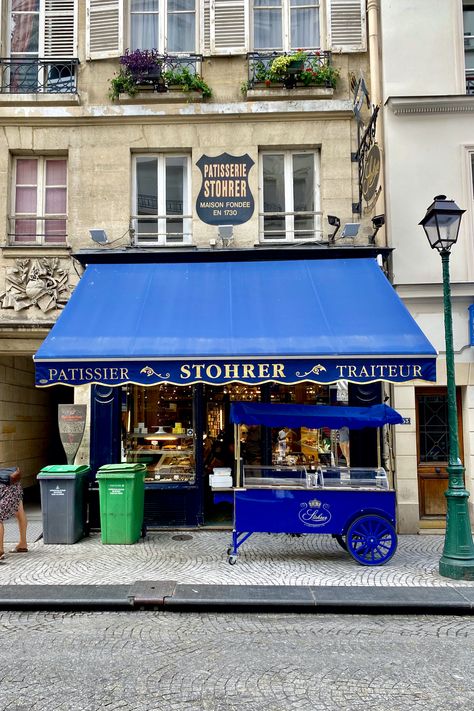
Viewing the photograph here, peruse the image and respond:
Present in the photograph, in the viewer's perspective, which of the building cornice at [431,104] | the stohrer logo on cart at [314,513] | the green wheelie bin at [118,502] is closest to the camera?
the stohrer logo on cart at [314,513]

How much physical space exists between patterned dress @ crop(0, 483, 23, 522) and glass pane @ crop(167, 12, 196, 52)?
8906 mm

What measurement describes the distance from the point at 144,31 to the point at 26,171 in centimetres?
377

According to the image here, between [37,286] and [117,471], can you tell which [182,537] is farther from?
[37,286]

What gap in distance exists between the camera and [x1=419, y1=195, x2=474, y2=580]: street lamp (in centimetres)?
714

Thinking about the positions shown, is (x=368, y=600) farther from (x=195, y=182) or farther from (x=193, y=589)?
(x=195, y=182)

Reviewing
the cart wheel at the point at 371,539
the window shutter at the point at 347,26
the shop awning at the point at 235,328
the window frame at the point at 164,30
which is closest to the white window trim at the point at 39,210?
the shop awning at the point at 235,328

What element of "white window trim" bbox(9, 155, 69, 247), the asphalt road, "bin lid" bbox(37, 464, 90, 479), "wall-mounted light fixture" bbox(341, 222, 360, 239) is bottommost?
the asphalt road

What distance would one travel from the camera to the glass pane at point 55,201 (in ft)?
36.1

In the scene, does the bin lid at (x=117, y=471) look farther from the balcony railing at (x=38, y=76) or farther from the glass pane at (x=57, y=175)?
the balcony railing at (x=38, y=76)

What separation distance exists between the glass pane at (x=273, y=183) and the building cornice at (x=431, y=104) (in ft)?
7.63

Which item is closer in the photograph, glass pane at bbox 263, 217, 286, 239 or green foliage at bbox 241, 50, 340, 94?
green foliage at bbox 241, 50, 340, 94

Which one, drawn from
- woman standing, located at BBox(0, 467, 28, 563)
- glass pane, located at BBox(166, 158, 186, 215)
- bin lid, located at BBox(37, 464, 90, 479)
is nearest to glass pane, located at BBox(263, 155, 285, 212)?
glass pane, located at BBox(166, 158, 186, 215)

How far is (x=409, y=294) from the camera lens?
9.94 m

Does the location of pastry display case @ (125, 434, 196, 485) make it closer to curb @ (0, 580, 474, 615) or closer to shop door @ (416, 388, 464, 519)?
curb @ (0, 580, 474, 615)
